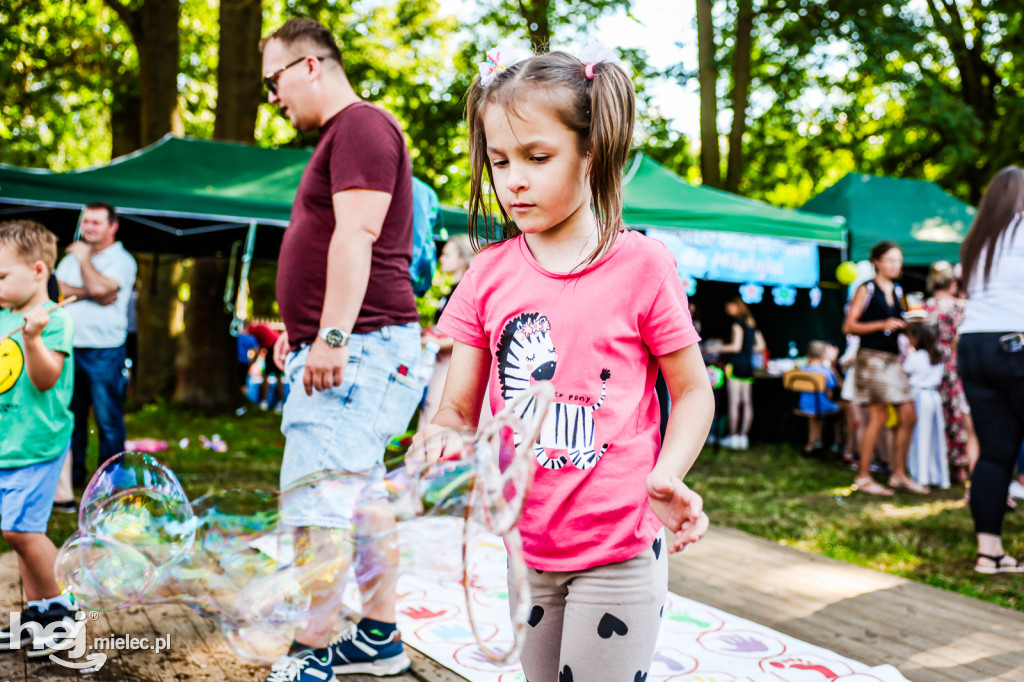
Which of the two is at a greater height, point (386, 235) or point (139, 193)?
point (139, 193)

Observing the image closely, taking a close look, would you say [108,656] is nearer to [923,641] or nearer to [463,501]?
[463,501]

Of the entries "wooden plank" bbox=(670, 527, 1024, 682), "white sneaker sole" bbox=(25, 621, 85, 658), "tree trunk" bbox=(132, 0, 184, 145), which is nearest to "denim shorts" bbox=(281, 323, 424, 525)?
"white sneaker sole" bbox=(25, 621, 85, 658)

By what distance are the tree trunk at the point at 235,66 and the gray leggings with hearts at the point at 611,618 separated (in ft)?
34.2

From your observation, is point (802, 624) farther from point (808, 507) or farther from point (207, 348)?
point (207, 348)

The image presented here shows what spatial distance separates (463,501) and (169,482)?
1.31 metres

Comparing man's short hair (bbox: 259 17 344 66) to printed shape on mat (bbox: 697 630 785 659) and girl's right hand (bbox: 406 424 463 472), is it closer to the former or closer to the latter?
girl's right hand (bbox: 406 424 463 472)

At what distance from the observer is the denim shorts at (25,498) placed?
8.73ft

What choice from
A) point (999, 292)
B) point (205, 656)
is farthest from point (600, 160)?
point (999, 292)

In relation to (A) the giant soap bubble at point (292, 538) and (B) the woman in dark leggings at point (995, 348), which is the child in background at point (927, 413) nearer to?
(B) the woman in dark leggings at point (995, 348)

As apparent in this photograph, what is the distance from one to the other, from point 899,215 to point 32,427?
961 cm

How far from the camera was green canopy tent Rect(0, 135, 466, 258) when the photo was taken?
673 centimetres

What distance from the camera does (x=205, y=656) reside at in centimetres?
276

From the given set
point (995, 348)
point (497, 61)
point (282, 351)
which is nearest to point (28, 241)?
point (282, 351)

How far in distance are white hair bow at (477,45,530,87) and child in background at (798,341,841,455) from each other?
7.87 meters
